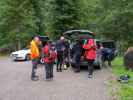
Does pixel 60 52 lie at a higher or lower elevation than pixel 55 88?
higher

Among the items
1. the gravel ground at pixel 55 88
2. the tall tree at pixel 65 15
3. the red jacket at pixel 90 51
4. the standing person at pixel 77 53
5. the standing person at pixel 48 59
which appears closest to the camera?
the gravel ground at pixel 55 88

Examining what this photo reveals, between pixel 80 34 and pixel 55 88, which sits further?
pixel 80 34

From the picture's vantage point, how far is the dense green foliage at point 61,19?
33.4 meters

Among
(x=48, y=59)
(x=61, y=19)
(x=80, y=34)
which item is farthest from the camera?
(x=61, y=19)

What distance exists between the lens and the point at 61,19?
1436 inches

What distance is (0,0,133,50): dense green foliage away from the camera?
110 ft

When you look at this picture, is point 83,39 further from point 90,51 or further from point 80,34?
point 90,51

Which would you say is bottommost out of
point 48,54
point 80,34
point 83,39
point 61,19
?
point 48,54

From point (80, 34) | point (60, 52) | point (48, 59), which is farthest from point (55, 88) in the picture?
point (80, 34)

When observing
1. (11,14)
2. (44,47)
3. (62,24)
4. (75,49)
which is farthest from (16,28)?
(44,47)

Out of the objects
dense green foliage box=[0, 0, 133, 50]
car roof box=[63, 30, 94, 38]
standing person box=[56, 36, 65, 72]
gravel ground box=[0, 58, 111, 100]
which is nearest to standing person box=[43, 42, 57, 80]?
gravel ground box=[0, 58, 111, 100]

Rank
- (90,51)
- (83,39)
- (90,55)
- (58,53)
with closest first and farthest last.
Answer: (90,55) < (90,51) < (83,39) < (58,53)

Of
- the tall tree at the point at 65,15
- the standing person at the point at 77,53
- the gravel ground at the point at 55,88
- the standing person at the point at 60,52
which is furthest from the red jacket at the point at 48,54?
the tall tree at the point at 65,15

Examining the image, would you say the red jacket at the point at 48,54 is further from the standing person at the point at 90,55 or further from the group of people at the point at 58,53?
the standing person at the point at 90,55
